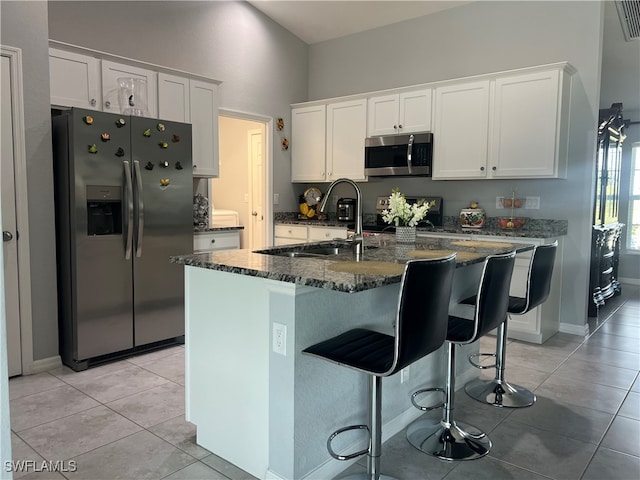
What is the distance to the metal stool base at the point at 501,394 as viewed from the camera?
2889 mm

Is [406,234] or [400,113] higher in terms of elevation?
[400,113]

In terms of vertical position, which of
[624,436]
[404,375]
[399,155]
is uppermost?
[399,155]

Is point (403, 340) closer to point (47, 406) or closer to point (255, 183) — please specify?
point (47, 406)

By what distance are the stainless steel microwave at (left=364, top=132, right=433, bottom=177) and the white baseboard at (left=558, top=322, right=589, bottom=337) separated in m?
1.92

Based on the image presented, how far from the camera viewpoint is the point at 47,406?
9.23 feet

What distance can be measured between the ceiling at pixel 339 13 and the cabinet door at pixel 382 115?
95 cm

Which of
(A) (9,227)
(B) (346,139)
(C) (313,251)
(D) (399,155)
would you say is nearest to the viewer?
(C) (313,251)

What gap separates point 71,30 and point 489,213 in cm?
409

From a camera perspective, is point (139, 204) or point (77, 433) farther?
point (139, 204)

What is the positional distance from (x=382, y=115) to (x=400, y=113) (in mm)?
223

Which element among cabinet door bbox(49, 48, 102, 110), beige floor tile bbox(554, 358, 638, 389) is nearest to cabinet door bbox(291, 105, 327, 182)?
cabinet door bbox(49, 48, 102, 110)

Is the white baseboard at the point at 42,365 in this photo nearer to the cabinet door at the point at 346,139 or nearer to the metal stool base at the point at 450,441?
the metal stool base at the point at 450,441

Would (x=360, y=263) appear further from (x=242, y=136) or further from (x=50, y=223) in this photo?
(x=242, y=136)

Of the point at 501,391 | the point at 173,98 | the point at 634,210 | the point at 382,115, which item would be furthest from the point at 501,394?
the point at 634,210
